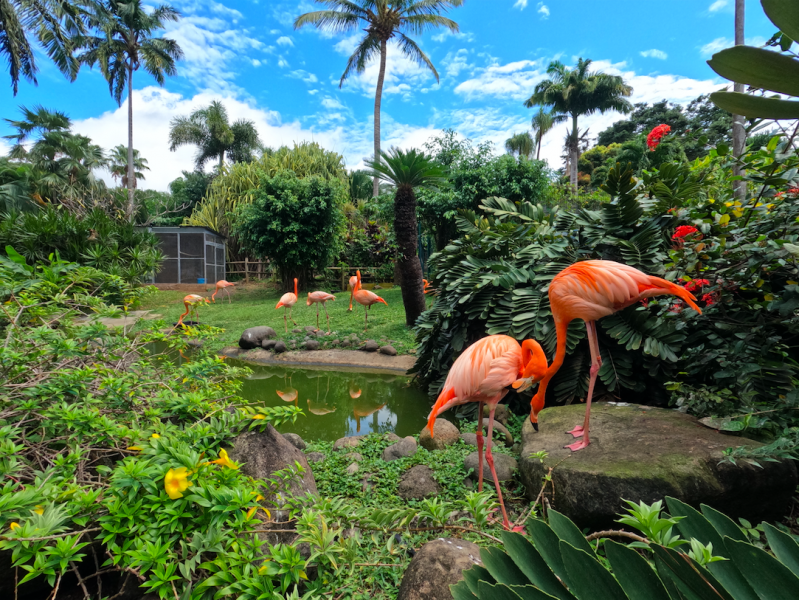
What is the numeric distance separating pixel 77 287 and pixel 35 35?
18.9m

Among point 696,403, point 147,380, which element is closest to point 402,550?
point 147,380

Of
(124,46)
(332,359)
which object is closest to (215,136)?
(124,46)

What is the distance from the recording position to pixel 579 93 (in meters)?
24.3

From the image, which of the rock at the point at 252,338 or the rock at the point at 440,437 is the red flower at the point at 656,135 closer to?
the rock at the point at 440,437

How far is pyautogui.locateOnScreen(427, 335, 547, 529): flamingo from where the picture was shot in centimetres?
229

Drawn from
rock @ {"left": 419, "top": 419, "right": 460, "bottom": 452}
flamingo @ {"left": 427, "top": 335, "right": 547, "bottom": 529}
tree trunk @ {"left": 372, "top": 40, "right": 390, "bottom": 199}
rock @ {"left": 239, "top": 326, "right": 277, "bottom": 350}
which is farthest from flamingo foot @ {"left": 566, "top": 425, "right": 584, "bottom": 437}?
tree trunk @ {"left": 372, "top": 40, "right": 390, "bottom": 199}

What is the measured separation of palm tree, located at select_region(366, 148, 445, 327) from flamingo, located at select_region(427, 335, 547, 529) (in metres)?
5.14

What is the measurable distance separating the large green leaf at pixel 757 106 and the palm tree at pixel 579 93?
2502cm

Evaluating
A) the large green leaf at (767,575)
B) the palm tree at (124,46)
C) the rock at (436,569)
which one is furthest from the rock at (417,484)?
the palm tree at (124,46)

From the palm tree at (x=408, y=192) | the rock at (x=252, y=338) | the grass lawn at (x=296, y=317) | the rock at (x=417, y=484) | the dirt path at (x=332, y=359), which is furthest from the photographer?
the grass lawn at (x=296, y=317)

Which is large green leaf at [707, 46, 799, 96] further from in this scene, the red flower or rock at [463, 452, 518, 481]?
the red flower

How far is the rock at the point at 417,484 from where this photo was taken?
2639 millimetres

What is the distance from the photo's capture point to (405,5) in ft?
51.4

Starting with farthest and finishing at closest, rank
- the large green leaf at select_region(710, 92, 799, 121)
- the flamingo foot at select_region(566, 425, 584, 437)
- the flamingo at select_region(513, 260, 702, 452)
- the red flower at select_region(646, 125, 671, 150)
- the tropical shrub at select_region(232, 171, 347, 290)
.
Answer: the tropical shrub at select_region(232, 171, 347, 290) → the red flower at select_region(646, 125, 671, 150) → the flamingo foot at select_region(566, 425, 584, 437) → the flamingo at select_region(513, 260, 702, 452) → the large green leaf at select_region(710, 92, 799, 121)
